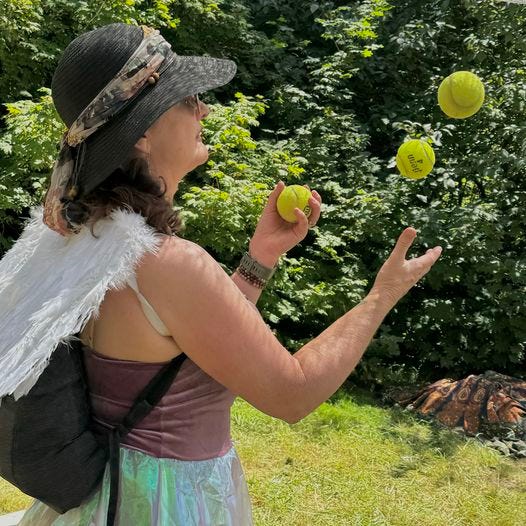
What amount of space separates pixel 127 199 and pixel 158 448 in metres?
0.47

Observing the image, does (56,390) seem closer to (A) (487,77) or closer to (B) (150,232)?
(B) (150,232)

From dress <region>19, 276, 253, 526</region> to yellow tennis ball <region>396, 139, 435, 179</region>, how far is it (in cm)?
144

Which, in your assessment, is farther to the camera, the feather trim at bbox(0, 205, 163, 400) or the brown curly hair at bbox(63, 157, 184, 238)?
the brown curly hair at bbox(63, 157, 184, 238)

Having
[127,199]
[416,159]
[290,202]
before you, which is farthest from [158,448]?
[416,159]

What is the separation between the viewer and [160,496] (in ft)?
3.98

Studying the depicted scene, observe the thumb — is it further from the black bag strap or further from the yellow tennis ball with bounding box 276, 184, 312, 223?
the black bag strap

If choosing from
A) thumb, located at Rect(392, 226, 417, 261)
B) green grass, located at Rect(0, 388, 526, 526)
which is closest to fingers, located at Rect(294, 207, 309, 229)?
thumb, located at Rect(392, 226, 417, 261)

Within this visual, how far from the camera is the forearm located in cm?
119

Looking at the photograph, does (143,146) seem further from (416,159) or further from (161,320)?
(416,159)

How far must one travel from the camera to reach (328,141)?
6.20 meters

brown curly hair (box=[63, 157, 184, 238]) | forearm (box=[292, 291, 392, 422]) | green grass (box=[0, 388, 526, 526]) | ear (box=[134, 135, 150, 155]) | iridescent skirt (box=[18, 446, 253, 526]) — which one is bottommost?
green grass (box=[0, 388, 526, 526])

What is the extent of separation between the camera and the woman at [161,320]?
1136mm

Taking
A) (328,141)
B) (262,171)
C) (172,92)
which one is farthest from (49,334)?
(328,141)

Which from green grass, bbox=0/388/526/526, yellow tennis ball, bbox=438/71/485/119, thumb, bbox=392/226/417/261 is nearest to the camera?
thumb, bbox=392/226/417/261
